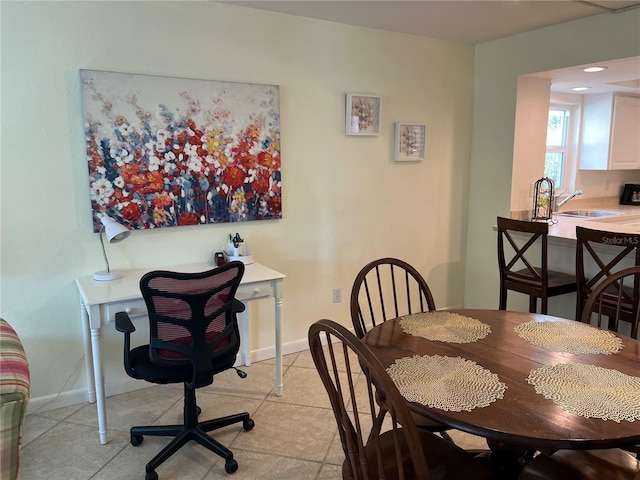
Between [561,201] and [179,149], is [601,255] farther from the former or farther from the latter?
[179,149]

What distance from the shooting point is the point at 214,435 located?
95.8 inches

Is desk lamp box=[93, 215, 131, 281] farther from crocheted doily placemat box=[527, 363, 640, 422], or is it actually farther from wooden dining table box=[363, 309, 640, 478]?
crocheted doily placemat box=[527, 363, 640, 422]

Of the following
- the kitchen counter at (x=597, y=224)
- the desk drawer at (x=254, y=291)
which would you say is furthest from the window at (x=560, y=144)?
the desk drawer at (x=254, y=291)

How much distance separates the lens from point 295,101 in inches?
125

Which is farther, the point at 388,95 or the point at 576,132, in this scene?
the point at 576,132

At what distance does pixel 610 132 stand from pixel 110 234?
4595 millimetres

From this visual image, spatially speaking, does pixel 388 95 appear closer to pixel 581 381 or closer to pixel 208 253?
pixel 208 253

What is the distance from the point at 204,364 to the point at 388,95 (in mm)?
2421

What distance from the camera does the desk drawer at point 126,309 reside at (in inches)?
90.0

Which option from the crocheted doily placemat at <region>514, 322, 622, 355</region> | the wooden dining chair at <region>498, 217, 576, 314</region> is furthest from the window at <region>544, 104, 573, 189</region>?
the crocheted doily placemat at <region>514, 322, 622, 355</region>

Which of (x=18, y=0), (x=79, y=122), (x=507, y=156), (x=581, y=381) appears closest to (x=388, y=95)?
(x=507, y=156)

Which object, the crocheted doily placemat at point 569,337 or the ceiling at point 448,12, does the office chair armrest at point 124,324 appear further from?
the ceiling at point 448,12

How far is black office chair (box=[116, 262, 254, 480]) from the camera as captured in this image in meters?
2.00

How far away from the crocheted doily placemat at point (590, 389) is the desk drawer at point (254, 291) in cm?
158
